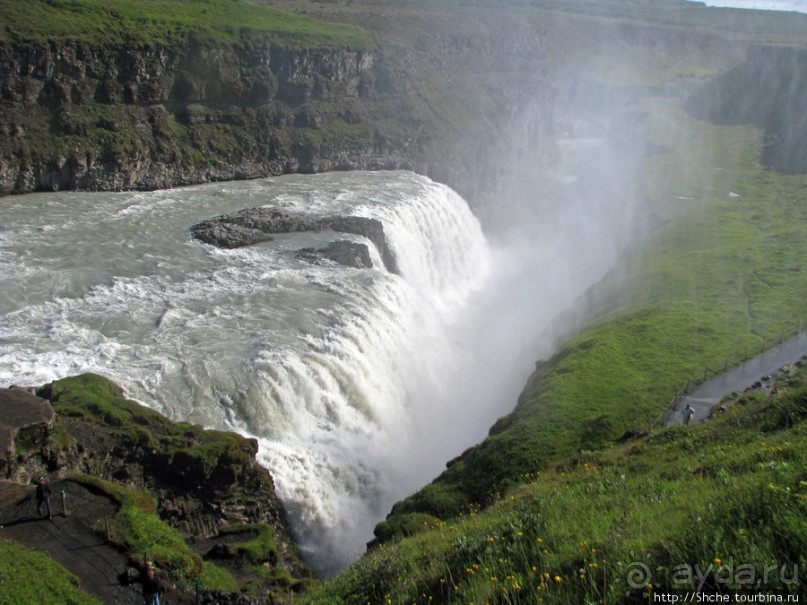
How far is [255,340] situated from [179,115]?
31.8 metres

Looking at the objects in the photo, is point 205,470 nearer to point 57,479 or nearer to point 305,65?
point 57,479

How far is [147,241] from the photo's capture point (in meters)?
34.7

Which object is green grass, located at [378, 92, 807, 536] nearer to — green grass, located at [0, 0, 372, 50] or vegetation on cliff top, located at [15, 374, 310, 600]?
vegetation on cliff top, located at [15, 374, 310, 600]

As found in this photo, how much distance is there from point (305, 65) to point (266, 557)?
53487 millimetres

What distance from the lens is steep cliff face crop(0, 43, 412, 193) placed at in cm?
4231

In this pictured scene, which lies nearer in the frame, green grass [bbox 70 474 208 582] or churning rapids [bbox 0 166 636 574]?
green grass [bbox 70 474 208 582]

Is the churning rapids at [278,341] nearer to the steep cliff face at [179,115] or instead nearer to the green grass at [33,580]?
the steep cliff face at [179,115]

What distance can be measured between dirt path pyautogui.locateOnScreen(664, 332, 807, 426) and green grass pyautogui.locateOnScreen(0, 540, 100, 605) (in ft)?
51.3

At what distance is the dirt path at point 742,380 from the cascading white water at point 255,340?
9187 millimetres

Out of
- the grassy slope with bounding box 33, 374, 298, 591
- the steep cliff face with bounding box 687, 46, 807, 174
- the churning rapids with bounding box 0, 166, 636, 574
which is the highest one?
the steep cliff face with bounding box 687, 46, 807, 174

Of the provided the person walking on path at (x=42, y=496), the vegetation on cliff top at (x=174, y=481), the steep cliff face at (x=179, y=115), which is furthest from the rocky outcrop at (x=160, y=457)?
the steep cliff face at (x=179, y=115)

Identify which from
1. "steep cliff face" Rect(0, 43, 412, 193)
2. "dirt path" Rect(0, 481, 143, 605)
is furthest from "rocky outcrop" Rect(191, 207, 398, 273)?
"dirt path" Rect(0, 481, 143, 605)

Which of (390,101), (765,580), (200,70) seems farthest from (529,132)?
(765,580)

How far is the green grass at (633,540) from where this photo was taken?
20.4 ft
